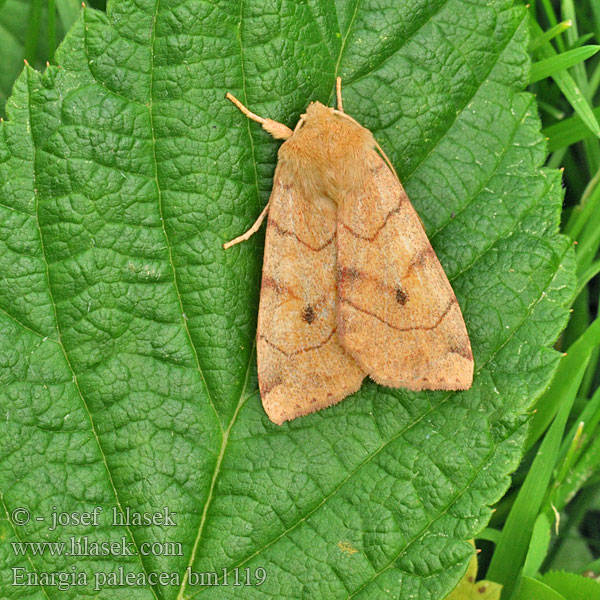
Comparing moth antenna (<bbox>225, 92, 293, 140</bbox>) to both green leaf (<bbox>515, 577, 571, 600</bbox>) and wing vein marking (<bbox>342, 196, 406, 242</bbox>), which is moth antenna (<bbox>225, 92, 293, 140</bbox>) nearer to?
wing vein marking (<bbox>342, 196, 406, 242</bbox>)

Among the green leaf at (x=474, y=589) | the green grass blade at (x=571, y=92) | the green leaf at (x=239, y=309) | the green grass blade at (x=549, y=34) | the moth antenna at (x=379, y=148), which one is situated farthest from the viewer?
the green grass blade at (x=571, y=92)

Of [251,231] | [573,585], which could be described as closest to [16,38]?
[251,231]

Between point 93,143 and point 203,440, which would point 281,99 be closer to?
point 93,143

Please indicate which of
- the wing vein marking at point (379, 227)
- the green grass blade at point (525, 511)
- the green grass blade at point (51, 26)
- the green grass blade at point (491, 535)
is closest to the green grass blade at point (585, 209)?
the green grass blade at point (525, 511)

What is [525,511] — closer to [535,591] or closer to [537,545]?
[537,545]

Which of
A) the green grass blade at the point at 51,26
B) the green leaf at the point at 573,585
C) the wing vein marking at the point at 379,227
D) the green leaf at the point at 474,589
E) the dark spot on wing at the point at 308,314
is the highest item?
the green grass blade at the point at 51,26

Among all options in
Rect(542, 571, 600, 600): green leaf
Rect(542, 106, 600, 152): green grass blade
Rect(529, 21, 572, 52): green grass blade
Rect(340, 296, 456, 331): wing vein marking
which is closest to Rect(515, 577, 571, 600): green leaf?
Rect(542, 571, 600, 600): green leaf

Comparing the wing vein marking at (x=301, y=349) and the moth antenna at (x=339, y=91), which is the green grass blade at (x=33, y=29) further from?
the wing vein marking at (x=301, y=349)
